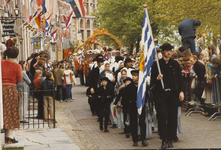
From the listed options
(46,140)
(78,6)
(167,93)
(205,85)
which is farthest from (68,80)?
(167,93)

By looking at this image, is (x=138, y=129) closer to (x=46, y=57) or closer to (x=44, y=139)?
(x=44, y=139)

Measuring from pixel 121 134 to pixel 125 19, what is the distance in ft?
104

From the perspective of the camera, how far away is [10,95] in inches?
340

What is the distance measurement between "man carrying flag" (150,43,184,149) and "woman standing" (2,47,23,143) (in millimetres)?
2812

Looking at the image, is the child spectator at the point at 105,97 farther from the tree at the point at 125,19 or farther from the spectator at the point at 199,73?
the tree at the point at 125,19

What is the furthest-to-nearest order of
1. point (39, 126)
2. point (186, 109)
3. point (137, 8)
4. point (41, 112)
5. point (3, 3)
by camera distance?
point (137, 8) → point (3, 3) → point (186, 109) → point (41, 112) → point (39, 126)

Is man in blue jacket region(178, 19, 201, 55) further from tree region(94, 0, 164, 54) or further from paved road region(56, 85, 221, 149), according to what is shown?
tree region(94, 0, 164, 54)

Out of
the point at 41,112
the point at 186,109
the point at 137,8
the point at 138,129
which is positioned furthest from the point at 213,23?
the point at 137,8

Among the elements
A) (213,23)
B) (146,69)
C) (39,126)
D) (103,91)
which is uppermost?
(213,23)

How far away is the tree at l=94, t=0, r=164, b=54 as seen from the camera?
4162 cm

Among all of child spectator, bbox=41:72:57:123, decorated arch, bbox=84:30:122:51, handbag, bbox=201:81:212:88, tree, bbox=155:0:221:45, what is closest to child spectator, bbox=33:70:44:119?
child spectator, bbox=41:72:57:123

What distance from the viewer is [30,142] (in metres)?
9.46

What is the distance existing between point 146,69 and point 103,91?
9.79 ft

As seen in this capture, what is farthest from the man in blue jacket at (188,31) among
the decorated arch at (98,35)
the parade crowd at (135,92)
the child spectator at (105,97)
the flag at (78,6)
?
the decorated arch at (98,35)
